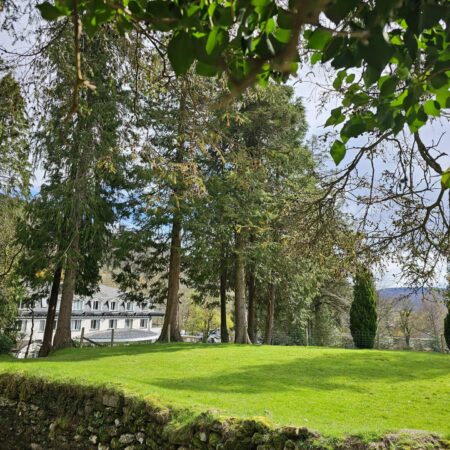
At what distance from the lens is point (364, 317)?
769 inches

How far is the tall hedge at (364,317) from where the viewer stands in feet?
63.3

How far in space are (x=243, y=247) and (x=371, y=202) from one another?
10905mm

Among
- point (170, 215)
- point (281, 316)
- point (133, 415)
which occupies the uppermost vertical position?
point (170, 215)

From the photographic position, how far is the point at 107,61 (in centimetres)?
561

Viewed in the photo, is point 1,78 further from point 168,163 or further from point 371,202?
point 371,202

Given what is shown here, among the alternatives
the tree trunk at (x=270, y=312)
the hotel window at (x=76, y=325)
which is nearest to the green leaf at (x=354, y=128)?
the tree trunk at (x=270, y=312)

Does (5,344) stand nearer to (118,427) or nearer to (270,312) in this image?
(270,312)

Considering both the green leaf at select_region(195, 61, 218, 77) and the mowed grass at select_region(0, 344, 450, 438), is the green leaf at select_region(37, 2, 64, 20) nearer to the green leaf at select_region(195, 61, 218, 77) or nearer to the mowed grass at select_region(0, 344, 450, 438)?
the green leaf at select_region(195, 61, 218, 77)

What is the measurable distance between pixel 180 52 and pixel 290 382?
7.90 meters

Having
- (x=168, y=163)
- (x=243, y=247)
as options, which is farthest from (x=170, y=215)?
(x=168, y=163)

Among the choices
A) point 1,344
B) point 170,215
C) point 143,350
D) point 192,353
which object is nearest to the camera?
point 192,353

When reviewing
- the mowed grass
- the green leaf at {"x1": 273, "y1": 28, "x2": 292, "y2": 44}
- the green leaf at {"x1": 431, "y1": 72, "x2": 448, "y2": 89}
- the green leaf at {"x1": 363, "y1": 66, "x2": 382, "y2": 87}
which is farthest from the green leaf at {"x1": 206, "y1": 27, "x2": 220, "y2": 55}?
the mowed grass

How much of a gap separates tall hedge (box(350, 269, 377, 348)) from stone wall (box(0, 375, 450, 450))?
49.1 ft

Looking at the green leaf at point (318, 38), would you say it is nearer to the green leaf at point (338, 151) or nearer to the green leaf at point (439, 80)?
the green leaf at point (439, 80)
